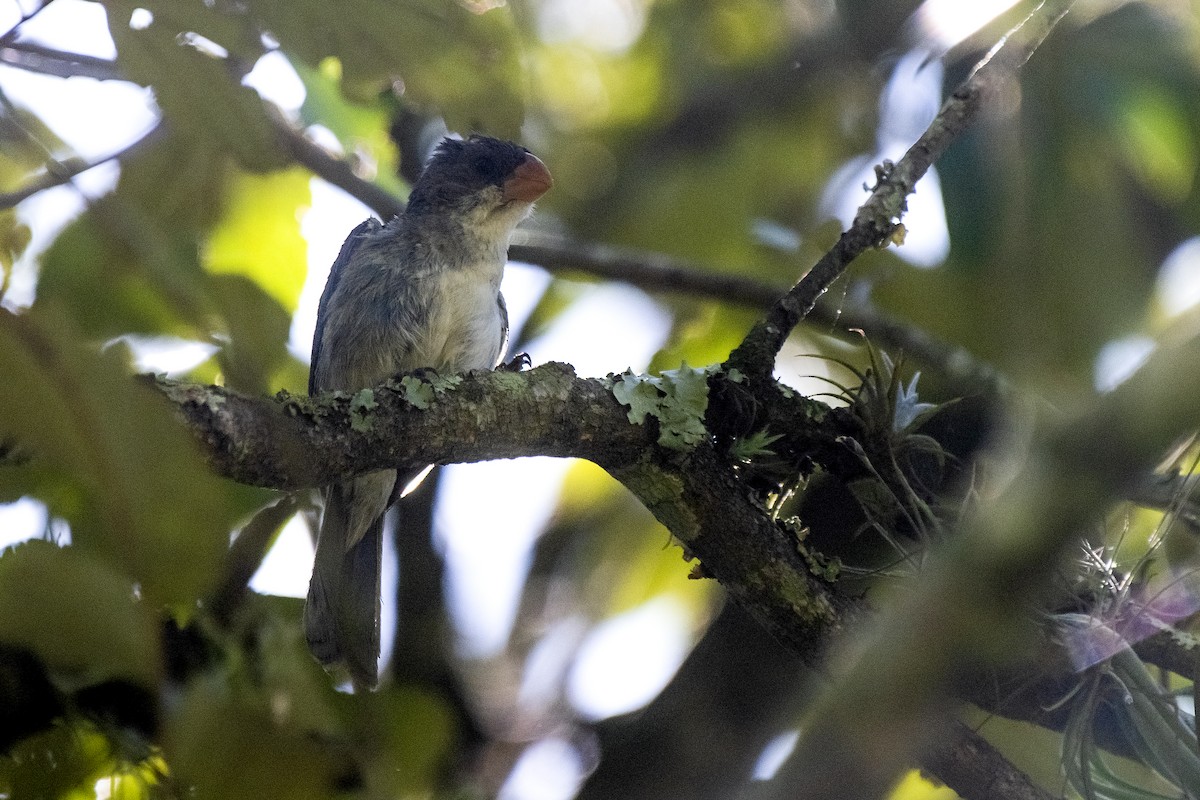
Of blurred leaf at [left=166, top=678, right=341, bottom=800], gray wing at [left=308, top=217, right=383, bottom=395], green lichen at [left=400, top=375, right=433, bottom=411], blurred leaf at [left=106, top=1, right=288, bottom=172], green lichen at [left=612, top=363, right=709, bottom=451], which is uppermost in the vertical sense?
gray wing at [left=308, top=217, right=383, bottom=395]

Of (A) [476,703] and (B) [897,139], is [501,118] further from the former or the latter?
(B) [897,139]

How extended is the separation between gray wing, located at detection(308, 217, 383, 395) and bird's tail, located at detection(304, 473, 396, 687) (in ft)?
1.90

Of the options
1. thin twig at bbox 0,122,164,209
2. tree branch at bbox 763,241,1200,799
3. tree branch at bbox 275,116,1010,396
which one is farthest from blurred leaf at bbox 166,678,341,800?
tree branch at bbox 275,116,1010,396

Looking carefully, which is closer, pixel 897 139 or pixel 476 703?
pixel 476 703

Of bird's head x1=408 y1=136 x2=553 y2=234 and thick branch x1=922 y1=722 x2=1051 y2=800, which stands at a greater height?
bird's head x1=408 y1=136 x2=553 y2=234

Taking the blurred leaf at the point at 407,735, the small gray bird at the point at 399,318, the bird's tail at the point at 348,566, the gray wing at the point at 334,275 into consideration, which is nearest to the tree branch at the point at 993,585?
the blurred leaf at the point at 407,735

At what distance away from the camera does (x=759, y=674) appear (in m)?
3.05

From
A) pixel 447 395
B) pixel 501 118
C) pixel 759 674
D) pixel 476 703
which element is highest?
pixel 501 118

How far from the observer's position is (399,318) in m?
4.07

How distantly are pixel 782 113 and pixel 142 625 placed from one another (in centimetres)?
426

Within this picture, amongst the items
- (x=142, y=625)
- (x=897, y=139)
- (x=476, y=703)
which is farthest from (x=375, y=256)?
(x=142, y=625)

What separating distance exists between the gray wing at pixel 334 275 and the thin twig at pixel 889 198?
2.22 m

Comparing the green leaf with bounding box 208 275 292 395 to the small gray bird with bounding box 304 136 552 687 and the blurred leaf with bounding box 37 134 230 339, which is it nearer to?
the blurred leaf with bounding box 37 134 230 339

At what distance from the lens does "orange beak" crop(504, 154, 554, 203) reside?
4.38 metres
